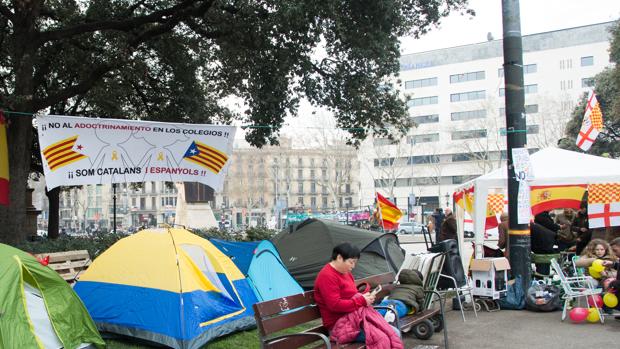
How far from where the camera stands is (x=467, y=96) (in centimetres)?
6538

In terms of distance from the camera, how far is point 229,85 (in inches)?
585

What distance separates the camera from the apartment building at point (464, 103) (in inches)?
2156

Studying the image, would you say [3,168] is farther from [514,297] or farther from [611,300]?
[611,300]

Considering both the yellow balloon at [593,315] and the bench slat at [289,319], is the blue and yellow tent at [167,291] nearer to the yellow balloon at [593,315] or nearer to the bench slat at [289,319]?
the bench slat at [289,319]

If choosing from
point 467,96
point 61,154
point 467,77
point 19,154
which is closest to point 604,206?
point 61,154

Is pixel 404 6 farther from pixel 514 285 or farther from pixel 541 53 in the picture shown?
pixel 541 53

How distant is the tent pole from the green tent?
6250mm

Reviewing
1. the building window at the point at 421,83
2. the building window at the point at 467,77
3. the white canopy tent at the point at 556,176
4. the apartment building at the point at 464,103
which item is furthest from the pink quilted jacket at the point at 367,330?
the building window at the point at 421,83

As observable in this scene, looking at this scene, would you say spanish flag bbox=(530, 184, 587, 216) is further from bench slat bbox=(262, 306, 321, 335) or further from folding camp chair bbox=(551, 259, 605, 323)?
bench slat bbox=(262, 306, 321, 335)

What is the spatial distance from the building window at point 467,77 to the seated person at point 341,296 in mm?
63417

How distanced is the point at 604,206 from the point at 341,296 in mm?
7996

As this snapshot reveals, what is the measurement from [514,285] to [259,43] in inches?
269

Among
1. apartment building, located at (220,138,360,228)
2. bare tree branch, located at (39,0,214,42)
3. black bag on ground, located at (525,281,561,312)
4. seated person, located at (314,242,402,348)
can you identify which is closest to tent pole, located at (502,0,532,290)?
black bag on ground, located at (525,281,561,312)

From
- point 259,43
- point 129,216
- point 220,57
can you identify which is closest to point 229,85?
point 220,57
